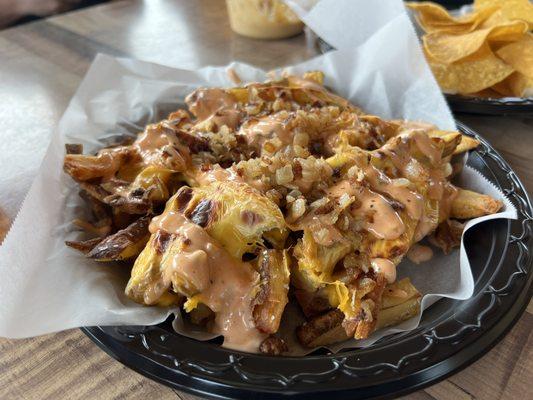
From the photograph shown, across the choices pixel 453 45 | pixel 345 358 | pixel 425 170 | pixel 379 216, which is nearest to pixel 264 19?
pixel 453 45

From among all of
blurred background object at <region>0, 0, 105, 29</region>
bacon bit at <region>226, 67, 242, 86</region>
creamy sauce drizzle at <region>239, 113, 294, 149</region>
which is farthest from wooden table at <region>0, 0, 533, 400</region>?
blurred background object at <region>0, 0, 105, 29</region>

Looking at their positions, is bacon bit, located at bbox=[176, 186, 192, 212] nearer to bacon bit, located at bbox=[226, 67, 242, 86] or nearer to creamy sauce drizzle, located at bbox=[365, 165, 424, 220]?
creamy sauce drizzle, located at bbox=[365, 165, 424, 220]

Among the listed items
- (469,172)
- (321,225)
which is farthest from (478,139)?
(321,225)

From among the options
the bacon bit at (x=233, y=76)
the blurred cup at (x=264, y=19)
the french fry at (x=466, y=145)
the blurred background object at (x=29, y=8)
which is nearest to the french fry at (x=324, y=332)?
the french fry at (x=466, y=145)

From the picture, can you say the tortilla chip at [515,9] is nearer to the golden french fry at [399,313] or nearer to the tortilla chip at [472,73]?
the tortilla chip at [472,73]

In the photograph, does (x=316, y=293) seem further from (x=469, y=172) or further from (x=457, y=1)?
(x=457, y=1)

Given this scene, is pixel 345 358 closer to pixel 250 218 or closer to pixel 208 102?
pixel 250 218

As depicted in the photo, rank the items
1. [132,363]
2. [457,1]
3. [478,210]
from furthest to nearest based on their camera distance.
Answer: [457,1]
[478,210]
[132,363]
